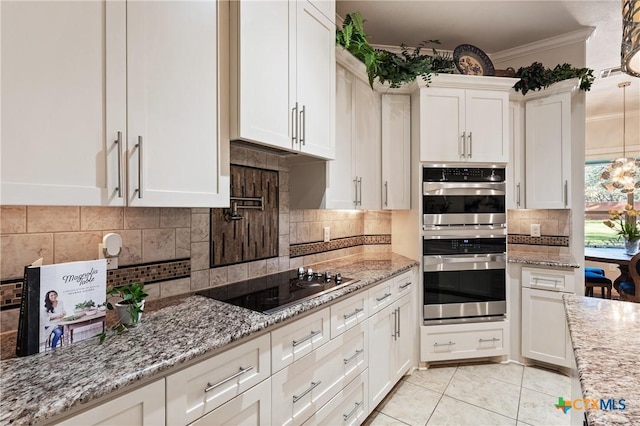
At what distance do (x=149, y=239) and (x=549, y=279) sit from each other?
309 cm

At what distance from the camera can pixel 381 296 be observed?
7.00 ft

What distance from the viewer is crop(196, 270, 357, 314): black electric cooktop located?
1.46 meters

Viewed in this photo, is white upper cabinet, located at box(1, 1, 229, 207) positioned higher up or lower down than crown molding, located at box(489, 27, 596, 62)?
lower down

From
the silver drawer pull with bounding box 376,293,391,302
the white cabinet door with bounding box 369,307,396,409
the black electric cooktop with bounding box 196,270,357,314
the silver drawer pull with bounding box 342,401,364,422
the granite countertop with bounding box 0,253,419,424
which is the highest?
the black electric cooktop with bounding box 196,270,357,314

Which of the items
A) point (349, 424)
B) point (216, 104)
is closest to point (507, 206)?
point (349, 424)

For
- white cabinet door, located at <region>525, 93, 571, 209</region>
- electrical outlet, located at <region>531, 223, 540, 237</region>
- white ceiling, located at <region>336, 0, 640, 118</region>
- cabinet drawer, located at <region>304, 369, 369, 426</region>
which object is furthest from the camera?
electrical outlet, located at <region>531, 223, 540, 237</region>

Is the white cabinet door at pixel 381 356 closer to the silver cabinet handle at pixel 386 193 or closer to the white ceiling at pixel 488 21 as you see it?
the silver cabinet handle at pixel 386 193

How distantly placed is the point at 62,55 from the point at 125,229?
732mm

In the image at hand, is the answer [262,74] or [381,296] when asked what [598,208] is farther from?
[262,74]

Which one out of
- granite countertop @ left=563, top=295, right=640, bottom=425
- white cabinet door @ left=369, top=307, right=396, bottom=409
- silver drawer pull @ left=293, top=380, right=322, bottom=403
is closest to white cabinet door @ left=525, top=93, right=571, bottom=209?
granite countertop @ left=563, top=295, right=640, bottom=425

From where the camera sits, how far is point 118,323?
1138 millimetres

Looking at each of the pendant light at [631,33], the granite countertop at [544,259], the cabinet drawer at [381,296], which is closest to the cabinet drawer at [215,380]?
the cabinet drawer at [381,296]

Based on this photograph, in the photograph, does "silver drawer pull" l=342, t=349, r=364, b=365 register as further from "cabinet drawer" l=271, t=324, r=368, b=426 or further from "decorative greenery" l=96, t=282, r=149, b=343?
"decorative greenery" l=96, t=282, r=149, b=343

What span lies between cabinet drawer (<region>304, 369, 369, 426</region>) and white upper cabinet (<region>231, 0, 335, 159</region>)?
4.60 ft
